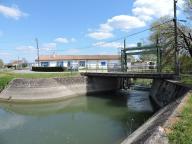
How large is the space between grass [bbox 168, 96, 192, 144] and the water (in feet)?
19.8

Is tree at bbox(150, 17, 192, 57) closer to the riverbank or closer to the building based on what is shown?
the riverbank

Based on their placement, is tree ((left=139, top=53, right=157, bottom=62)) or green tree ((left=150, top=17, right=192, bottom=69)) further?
tree ((left=139, top=53, right=157, bottom=62))

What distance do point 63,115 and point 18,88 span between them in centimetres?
1146

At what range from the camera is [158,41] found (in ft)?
117

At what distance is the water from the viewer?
1527 centimetres

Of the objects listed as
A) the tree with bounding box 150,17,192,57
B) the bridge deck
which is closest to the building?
the bridge deck

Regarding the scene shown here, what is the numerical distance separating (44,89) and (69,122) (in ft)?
44.4

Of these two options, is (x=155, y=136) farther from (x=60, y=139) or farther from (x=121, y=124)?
(x=121, y=124)

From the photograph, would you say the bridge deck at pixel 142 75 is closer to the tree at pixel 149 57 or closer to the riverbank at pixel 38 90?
the riverbank at pixel 38 90

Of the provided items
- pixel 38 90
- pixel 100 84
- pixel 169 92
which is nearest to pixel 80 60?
pixel 100 84

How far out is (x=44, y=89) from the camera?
109ft

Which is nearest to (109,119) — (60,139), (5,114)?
(60,139)


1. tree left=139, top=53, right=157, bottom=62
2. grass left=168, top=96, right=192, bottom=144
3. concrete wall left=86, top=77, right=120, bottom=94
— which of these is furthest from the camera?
tree left=139, top=53, right=157, bottom=62

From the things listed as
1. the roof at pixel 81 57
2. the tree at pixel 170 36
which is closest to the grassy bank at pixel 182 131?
the tree at pixel 170 36
